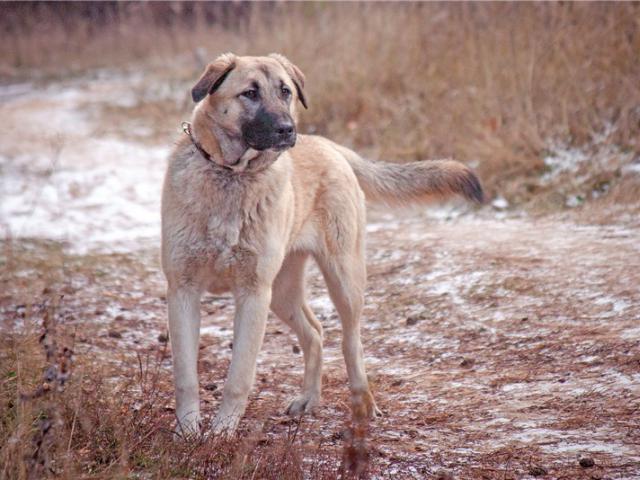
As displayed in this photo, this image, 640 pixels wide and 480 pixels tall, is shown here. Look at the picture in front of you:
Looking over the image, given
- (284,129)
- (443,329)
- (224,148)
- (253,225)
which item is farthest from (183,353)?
(443,329)

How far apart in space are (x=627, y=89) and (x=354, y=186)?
191 inches

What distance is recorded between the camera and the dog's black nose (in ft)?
13.3

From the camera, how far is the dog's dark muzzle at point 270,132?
4.07 m

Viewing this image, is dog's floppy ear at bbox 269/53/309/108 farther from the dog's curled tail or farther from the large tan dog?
the dog's curled tail

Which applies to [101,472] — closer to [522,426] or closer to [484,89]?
[522,426]

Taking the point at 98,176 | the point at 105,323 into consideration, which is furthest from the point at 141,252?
the point at 98,176

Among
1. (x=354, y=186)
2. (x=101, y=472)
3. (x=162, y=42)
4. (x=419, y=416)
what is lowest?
(x=162, y=42)

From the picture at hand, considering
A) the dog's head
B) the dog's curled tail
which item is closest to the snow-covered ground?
the dog's head

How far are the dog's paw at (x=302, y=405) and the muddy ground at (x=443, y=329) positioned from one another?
8 centimetres

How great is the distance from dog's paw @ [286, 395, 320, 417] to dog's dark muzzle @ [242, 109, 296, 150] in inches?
55.5

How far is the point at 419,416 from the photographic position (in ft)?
14.3

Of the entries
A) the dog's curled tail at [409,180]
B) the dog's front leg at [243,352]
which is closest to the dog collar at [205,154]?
the dog's front leg at [243,352]

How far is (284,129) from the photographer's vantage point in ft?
13.3

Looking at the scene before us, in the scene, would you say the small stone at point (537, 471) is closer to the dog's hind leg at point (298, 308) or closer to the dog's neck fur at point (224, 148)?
the dog's hind leg at point (298, 308)
